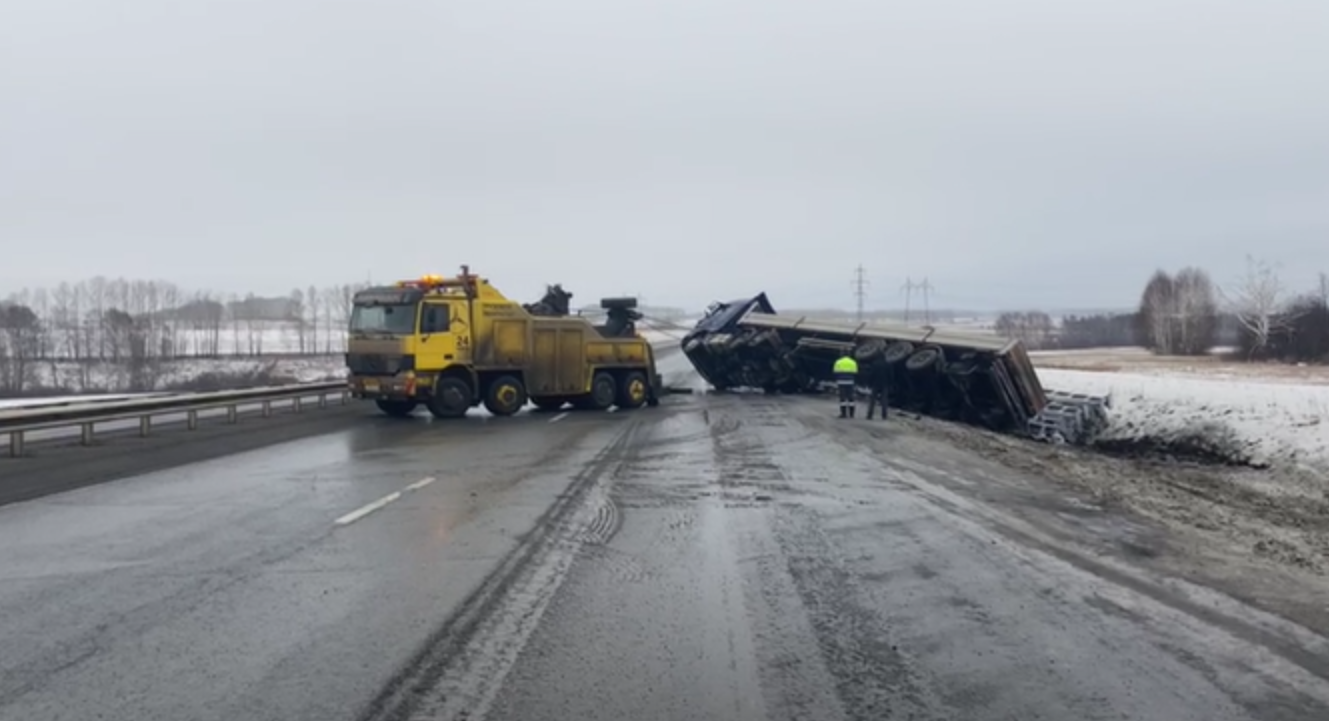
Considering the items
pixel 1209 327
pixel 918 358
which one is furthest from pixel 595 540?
pixel 1209 327

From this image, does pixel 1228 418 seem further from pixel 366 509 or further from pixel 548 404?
pixel 366 509

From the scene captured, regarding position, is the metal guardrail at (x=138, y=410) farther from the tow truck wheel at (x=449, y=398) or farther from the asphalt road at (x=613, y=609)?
the asphalt road at (x=613, y=609)

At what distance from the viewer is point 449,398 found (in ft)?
87.0

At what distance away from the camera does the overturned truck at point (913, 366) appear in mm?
27688

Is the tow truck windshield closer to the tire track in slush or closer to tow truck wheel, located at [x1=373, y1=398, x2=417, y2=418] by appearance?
tow truck wheel, located at [x1=373, y1=398, x2=417, y2=418]

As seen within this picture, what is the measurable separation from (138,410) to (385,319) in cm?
Answer: 579

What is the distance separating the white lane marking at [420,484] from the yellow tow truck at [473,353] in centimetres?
1102

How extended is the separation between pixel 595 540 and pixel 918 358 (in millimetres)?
19718

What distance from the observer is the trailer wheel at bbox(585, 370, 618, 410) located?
98.3 ft

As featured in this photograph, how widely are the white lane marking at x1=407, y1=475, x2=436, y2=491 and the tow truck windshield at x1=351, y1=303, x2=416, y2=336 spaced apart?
37.1ft

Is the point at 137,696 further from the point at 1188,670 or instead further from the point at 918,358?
the point at 918,358

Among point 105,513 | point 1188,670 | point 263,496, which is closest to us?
point 1188,670

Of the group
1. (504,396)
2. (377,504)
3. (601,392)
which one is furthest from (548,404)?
(377,504)

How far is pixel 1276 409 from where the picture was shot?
2728 centimetres
